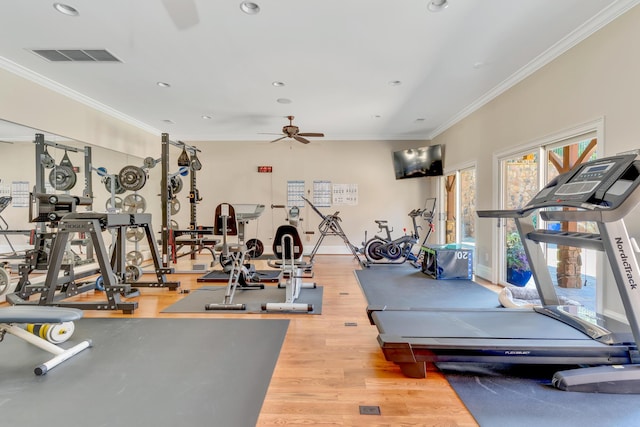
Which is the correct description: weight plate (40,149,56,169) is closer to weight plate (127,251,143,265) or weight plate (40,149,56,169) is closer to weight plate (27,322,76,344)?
weight plate (127,251,143,265)

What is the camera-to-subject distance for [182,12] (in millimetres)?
2715

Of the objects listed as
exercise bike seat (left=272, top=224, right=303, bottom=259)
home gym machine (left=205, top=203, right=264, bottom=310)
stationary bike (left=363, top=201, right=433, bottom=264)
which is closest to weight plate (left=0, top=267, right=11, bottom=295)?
home gym machine (left=205, top=203, right=264, bottom=310)

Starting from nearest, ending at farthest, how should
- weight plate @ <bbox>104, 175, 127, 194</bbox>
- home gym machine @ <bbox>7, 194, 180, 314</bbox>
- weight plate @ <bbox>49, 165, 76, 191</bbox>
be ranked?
home gym machine @ <bbox>7, 194, 180, 314</bbox>
weight plate @ <bbox>49, 165, 76, 191</bbox>
weight plate @ <bbox>104, 175, 127, 194</bbox>

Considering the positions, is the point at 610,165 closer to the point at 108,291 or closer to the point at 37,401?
the point at 37,401

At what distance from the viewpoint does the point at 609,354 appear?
6.40ft

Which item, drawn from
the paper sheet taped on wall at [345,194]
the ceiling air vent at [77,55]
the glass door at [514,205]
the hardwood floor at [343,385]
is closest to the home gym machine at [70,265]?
the hardwood floor at [343,385]

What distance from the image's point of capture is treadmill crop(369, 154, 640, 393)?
5.69 ft

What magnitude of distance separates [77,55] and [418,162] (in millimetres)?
6310

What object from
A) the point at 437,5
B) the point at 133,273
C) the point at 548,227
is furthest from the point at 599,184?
the point at 133,273

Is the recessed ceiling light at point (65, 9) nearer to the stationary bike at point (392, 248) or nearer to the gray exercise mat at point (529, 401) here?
the gray exercise mat at point (529, 401)

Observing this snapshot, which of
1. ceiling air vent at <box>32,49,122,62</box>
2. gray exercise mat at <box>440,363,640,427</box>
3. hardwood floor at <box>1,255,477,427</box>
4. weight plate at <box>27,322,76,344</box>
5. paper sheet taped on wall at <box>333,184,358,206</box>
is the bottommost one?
hardwood floor at <box>1,255,477,427</box>

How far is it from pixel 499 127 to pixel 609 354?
3.47 metres

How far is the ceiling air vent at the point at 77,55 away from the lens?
3.39 metres

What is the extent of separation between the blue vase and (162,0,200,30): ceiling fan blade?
16.6 feet
